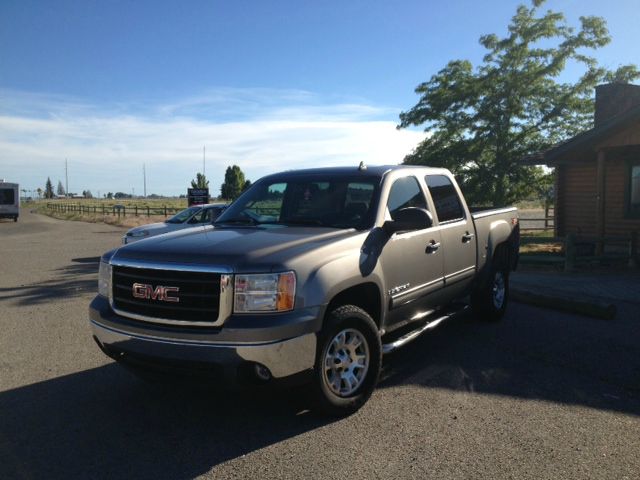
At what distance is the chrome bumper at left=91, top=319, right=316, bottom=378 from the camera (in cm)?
330

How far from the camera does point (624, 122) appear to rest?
1180 cm

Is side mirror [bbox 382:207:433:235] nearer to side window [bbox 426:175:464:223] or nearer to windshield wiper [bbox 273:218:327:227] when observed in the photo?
windshield wiper [bbox 273:218:327:227]

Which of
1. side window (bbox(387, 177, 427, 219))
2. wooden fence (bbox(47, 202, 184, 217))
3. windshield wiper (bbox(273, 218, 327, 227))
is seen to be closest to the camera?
windshield wiper (bbox(273, 218, 327, 227))

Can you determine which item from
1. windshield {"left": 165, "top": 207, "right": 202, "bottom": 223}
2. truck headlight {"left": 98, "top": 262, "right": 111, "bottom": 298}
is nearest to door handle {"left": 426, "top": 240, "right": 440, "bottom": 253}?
truck headlight {"left": 98, "top": 262, "right": 111, "bottom": 298}

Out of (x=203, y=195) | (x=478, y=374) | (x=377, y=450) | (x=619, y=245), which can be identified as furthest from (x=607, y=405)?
(x=203, y=195)

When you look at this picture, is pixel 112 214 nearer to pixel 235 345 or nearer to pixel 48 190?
pixel 235 345

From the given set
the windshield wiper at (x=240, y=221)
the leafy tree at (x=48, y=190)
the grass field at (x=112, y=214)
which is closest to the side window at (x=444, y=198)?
the windshield wiper at (x=240, y=221)

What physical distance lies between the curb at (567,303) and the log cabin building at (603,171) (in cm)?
550

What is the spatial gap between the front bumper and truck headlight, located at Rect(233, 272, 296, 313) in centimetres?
6

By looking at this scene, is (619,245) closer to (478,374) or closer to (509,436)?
(478,374)

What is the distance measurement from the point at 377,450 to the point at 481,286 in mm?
3381

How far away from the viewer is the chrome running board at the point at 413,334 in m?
4.29

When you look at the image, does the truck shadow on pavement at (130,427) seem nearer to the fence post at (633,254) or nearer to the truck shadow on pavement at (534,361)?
the truck shadow on pavement at (534,361)

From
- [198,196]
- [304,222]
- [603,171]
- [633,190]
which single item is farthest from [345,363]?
[198,196]
